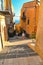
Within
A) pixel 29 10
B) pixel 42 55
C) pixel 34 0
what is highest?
pixel 34 0

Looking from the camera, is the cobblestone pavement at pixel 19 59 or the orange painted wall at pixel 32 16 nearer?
the cobblestone pavement at pixel 19 59

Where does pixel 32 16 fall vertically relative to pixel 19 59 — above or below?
above

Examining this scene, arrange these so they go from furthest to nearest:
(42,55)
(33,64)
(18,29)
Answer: (18,29) → (42,55) → (33,64)

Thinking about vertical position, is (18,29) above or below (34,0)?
below

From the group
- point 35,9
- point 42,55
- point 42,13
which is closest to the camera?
point 42,55

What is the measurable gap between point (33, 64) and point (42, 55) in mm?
1717

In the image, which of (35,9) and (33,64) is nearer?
(33,64)

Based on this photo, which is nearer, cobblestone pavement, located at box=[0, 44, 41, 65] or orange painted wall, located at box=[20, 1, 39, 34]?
cobblestone pavement, located at box=[0, 44, 41, 65]

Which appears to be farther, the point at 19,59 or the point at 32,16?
the point at 32,16

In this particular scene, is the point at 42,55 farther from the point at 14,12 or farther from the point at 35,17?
the point at 14,12

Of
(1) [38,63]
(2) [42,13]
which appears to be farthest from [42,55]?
(2) [42,13]

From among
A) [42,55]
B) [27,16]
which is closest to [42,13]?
[42,55]

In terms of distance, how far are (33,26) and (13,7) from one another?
5.77 m

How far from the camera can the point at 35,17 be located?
58.7ft
